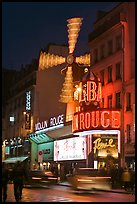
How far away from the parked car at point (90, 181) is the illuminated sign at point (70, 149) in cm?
1856

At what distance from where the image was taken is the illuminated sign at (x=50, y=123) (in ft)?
180

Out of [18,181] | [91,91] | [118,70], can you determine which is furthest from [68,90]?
[18,181]

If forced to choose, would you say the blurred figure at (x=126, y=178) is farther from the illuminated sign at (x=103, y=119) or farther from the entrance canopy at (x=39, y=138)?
the entrance canopy at (x=39, y=138)

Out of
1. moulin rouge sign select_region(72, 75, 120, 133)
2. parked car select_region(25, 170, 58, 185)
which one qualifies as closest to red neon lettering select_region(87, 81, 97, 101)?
moulin rouge sign select_region(72, 75, 120, 133)

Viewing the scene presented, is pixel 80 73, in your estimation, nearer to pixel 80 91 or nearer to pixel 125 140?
pixel 80 91

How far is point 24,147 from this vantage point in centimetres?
7081

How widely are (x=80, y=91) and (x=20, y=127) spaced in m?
31.2

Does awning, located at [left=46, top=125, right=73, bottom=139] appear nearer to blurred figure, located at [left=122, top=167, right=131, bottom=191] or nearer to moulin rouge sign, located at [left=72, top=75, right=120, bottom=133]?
moulin rouge sign, located at [left=72, top=75, right=120, bottom=133]

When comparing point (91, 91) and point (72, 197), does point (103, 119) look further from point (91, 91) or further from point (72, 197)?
point (72, 197)

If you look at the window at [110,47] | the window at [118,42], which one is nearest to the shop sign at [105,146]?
the window at [110,47]

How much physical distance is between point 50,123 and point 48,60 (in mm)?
10049

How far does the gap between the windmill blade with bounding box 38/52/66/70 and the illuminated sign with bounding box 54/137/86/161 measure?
1056 cm

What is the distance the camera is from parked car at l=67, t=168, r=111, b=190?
28.8m

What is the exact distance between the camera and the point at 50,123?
58.4m
